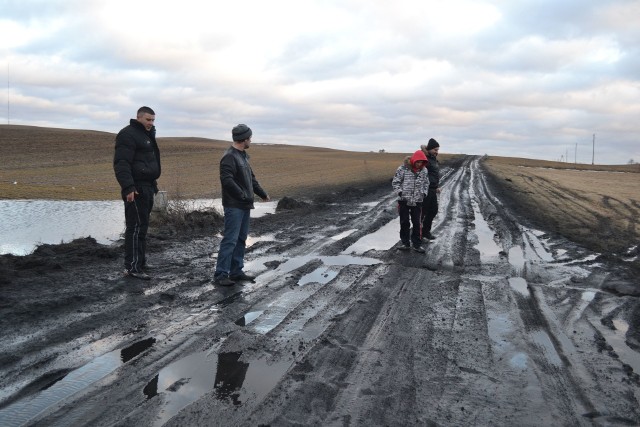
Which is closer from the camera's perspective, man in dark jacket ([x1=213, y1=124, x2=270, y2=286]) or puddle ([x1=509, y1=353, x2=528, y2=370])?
puddle ([x1=509, y1=353, x2=528, y2=370])

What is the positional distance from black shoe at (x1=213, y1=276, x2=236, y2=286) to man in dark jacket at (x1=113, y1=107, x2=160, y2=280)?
0.92 meters

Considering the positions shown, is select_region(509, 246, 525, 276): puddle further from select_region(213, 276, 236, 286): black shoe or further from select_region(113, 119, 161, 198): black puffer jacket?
Answer: select_region(113, 119, 161, 198): black puffer jacket

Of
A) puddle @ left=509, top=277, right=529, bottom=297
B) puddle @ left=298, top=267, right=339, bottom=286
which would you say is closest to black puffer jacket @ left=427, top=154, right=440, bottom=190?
puddle @ left=509, top=277, right=529, bottom=297

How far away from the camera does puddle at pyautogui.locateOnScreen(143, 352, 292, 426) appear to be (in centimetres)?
376

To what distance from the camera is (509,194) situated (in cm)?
2373

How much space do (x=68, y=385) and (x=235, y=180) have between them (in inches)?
156

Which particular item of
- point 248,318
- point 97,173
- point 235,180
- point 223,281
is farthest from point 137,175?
point 97,173

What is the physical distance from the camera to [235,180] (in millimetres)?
7434

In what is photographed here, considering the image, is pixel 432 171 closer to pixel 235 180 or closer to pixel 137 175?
pixel 235 180

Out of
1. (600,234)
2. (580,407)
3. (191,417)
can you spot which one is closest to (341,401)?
(191,417)

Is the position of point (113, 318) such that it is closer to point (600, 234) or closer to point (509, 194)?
point (600, 234)

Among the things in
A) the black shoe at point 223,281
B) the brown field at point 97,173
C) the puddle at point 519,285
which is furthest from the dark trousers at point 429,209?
the brown field at point 97,173

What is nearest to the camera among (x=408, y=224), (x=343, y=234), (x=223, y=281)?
(x=223, y=281)

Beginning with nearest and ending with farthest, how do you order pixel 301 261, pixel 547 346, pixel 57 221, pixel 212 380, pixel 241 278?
pixel 212 380, pixel 547 346, pixel 241 278, pixel 301 261, pixel 57 221
